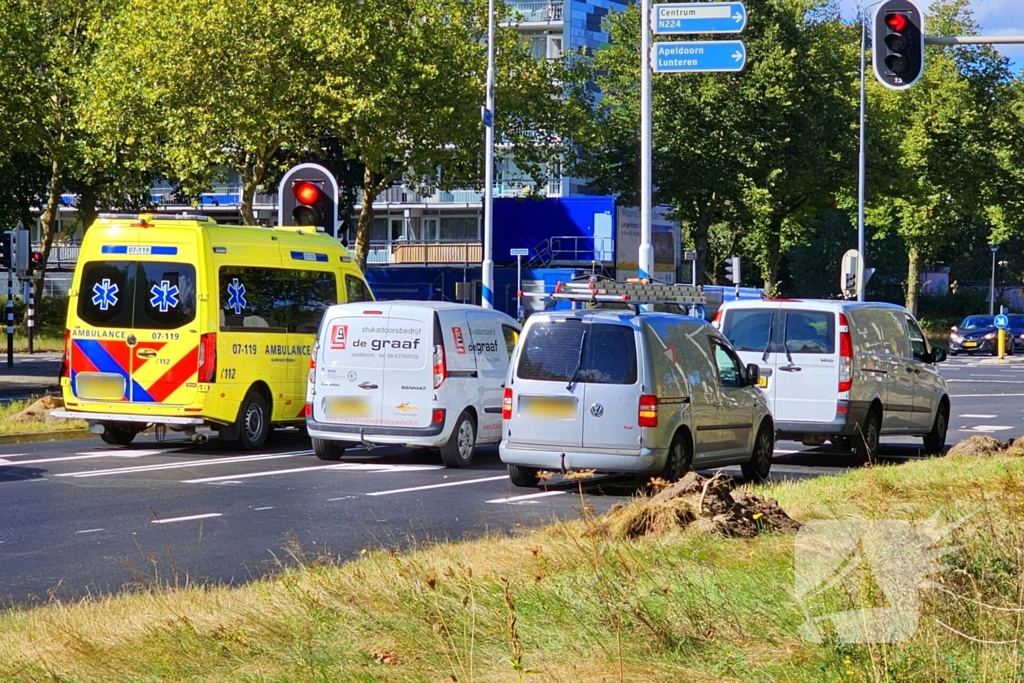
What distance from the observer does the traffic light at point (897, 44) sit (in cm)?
1688

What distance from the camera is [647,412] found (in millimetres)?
14062

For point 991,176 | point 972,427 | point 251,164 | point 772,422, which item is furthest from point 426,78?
point 991,176

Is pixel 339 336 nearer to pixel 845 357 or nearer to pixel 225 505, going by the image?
pixel 225 505

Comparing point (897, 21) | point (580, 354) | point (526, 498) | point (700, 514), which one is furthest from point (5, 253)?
point (700, 514)

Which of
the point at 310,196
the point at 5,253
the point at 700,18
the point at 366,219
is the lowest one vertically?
the point at 5,253

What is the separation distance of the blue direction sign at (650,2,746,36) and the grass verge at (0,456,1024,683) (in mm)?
11598

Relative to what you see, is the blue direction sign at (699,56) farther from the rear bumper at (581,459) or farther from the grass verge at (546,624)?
the grass verge at (546,624)

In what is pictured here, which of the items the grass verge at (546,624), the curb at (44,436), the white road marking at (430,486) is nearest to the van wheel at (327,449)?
the white road marking at (430,486)

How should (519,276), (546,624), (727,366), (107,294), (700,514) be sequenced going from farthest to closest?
(519,276) → (107,294) → (727,366) → (700,514) → (546,624)

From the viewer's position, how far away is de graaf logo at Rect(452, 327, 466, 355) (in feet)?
56.2

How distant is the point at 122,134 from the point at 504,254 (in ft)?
44.8

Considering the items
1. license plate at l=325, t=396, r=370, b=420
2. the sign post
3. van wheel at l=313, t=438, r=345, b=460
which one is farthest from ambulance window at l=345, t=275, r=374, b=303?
the sign post

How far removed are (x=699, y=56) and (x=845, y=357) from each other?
4849mm

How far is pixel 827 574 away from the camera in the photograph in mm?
6547
